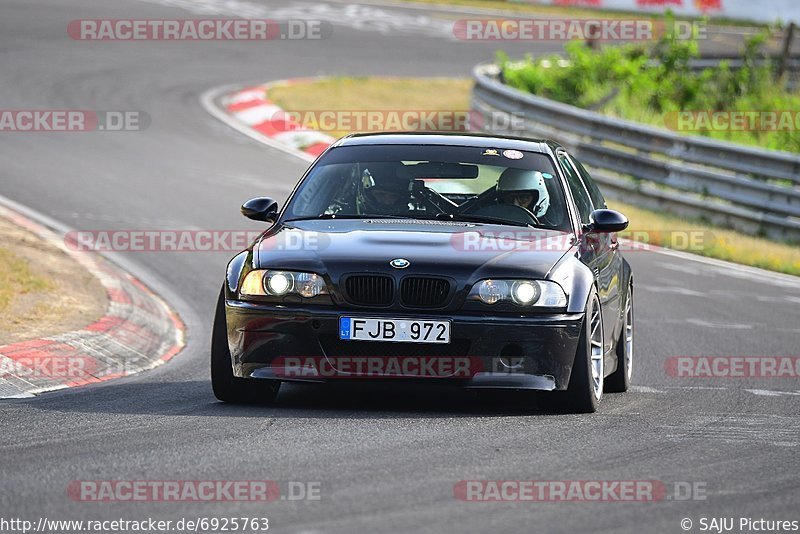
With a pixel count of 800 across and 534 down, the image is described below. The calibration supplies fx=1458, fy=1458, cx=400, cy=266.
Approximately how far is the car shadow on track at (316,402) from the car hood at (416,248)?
0.63 m

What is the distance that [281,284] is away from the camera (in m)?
7.38

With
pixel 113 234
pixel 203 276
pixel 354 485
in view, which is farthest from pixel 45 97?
pixel 354 485

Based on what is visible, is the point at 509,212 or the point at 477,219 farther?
the point at 509,212

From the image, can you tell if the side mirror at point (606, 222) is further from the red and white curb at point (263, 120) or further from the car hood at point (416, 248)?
the red and white curb at point (263, 120)

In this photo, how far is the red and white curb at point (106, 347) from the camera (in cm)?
826

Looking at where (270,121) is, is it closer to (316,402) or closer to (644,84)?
(644,84)

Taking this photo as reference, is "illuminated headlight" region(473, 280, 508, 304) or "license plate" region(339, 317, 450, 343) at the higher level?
"illuminated headlight" region(473, 280, 508, 304)

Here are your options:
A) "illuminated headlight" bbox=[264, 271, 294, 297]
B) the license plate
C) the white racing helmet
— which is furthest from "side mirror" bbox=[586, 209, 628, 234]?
"illuminated headlight" bbox=[264, 271, 294, 297]

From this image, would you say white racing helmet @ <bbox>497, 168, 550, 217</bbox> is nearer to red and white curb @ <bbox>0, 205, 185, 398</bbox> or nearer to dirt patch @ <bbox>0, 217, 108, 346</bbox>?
red and white curb @ <bbox>0, 205, 185, 398</bbox>

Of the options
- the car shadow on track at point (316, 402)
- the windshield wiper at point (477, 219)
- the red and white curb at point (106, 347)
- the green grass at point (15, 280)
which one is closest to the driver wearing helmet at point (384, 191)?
the windshield wiper at point (477, 219)

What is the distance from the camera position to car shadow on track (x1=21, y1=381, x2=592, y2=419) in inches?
289

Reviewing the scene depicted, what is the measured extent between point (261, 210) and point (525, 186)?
153 centimetres

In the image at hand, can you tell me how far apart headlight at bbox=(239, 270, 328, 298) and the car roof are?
164cm

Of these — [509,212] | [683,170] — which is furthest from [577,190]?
[683,170]
